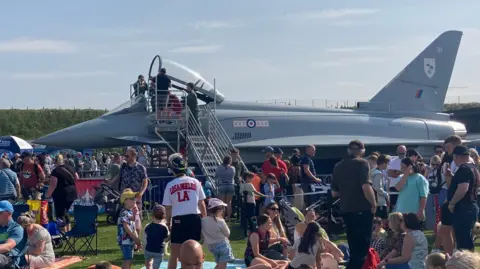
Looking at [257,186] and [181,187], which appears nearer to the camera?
[181,187]

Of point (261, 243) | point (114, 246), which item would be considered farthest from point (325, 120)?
point (261, 243)

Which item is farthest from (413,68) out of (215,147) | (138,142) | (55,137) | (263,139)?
(55,137)

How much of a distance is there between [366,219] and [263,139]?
14218 mm

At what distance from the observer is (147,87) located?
65.3 feet

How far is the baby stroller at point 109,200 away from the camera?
14885mm

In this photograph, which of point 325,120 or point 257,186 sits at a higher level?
point 325,120

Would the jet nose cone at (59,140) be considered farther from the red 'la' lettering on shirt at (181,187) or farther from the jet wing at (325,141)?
the red 'la' lettering on shirt at (181,187)

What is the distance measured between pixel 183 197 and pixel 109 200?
26.8ft

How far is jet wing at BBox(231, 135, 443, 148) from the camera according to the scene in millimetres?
21672

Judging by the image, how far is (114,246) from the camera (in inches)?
461

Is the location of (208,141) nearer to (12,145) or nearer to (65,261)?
(65,261)

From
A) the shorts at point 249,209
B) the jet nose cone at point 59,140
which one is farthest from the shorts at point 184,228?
the jet nose cone at point 59,140

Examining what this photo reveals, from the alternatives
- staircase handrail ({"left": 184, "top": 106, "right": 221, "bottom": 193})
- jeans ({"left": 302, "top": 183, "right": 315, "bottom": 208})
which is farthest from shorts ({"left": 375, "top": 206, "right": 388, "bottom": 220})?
staircase handrail ({"left": 184, "top": 106, "right": 221, "bottom": 193})

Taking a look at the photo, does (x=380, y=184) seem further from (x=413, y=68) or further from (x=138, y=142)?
(x=413, y=68)
